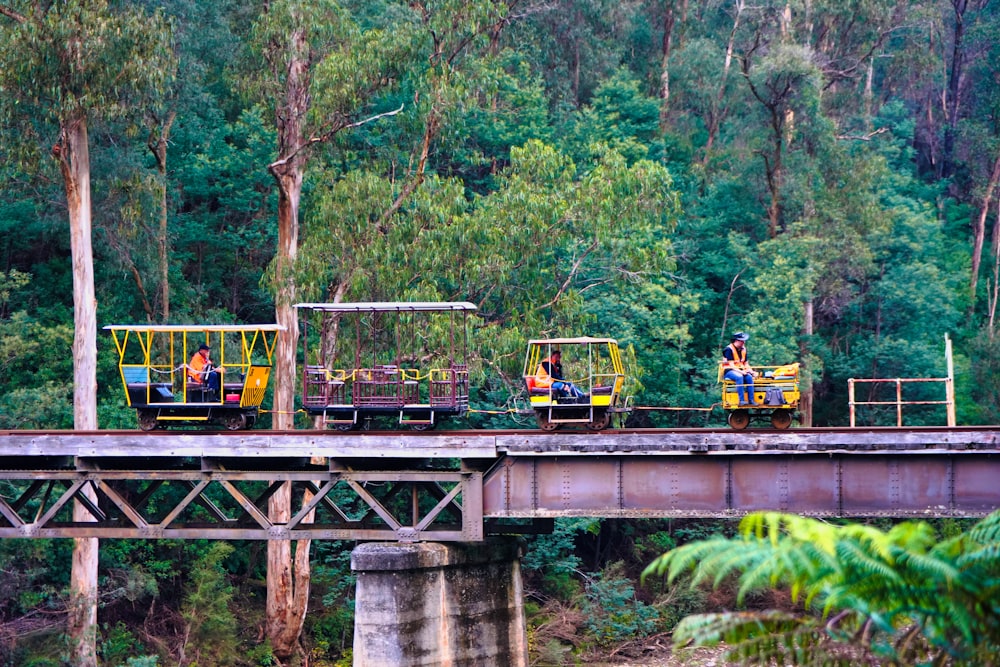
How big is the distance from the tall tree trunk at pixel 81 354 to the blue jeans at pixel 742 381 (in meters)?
16.6

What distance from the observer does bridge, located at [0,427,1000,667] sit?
21.9 m

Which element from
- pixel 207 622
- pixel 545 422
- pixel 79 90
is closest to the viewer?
pixel 545 422

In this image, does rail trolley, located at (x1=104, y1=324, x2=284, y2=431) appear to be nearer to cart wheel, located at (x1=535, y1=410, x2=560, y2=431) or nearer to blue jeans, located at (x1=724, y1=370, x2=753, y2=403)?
cart wheel, located at (x1=535, y1=410, x2=560, y2=431)

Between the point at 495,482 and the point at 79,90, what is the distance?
18.5m

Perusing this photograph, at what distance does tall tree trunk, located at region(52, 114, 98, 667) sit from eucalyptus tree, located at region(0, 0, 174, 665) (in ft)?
0.09

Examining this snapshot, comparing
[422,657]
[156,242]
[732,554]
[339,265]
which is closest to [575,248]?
[339,265]

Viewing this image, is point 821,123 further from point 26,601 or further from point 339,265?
point 26,601

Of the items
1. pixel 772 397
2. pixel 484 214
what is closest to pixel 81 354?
pixel 484 214

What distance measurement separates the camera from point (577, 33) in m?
57.2

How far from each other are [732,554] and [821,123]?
39.7 metres

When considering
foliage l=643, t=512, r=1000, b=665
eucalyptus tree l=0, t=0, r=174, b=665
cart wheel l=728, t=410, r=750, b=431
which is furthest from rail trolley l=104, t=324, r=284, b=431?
foliage l=643, t=512, r=1000, b=665

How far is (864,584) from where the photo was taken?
36.1 ft

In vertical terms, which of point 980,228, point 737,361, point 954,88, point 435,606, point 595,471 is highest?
point 954,88

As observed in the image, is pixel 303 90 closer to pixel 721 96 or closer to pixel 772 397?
pixel 772 397
